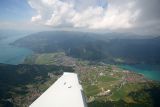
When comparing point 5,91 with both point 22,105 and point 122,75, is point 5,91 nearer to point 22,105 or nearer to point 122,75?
point 22,105

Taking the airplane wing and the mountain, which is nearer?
the airplane wing

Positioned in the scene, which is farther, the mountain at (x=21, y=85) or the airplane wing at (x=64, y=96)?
the mountain at (x=21, y=85)

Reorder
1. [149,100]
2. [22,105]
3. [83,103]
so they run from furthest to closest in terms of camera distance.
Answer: [149,100]
[22,105]
[83,103]

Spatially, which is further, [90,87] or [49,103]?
[90,87]

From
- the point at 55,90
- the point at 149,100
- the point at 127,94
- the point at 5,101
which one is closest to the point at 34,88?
the point at 5,101

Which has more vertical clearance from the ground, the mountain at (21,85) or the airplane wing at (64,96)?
the airplane wing at (64,96)

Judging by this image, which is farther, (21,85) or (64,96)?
(21,85)

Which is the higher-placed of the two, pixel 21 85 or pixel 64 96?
pixel 64 96

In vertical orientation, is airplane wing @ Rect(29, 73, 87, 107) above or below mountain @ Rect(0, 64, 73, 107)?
above
